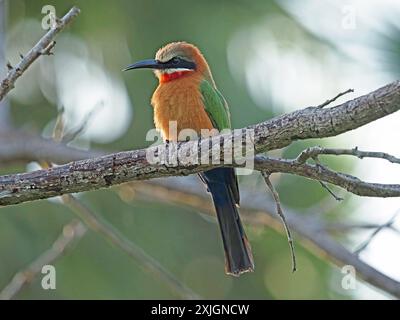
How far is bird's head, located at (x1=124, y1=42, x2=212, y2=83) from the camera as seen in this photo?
14.8 ft

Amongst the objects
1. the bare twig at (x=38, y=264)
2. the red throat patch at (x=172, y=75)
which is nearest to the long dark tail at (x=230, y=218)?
the red throat patch at (x=172, y=75)

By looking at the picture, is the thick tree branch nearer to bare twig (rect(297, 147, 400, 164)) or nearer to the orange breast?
bare twig (rect(297, 147, 400, 164))

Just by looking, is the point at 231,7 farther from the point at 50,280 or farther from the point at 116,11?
the point at 50,280

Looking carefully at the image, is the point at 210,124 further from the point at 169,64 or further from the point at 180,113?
the point at 169,64

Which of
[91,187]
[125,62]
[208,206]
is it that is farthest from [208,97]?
[125,62]

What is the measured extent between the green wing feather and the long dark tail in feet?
0.88

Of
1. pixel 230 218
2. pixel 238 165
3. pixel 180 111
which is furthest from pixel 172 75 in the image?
pixel 238 165

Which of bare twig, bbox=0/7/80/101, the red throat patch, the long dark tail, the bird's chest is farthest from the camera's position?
the red throat patch

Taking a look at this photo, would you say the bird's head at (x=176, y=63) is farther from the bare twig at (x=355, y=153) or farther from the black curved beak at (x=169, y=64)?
the bare twig at (x=355, y=153)

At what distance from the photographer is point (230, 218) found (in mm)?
4270

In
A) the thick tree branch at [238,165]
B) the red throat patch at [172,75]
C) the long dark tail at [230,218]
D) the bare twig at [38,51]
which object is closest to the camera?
the thick tree branch at [238,165]

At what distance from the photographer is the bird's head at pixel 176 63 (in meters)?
4.52

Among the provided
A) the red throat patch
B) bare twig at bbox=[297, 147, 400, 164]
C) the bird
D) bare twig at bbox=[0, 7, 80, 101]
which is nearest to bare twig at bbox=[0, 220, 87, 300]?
the bird

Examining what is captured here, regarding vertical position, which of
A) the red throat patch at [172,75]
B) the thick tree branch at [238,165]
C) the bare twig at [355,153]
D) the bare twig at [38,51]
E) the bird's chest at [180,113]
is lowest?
the bare twig at [355,153]
